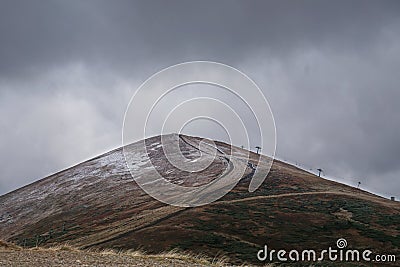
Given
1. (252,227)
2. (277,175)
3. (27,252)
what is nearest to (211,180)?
(277,175)

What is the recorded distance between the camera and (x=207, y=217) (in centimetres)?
5912

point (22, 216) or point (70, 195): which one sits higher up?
point (70, 195)

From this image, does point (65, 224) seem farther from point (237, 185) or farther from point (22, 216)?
point (237, 185)

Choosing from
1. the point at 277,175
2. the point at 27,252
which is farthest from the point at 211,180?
the point at 27,252

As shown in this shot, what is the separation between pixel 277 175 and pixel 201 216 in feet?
113

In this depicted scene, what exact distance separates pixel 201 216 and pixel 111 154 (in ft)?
255

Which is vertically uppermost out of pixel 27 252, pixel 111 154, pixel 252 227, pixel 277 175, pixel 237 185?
pixel 111 154

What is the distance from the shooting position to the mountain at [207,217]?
162 feet

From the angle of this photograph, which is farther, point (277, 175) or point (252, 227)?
point (277, 175)

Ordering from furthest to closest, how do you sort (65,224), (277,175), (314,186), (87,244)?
1. (277,175)
2. (314,186)
3. (65,224)
4. (87,244)

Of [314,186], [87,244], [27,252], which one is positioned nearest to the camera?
[27,252]

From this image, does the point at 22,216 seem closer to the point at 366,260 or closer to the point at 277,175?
the point at 277,175

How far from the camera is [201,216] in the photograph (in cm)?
5944

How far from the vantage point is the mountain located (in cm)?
4925
